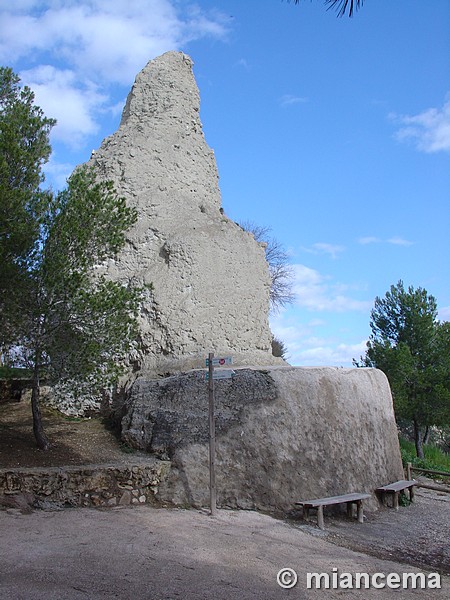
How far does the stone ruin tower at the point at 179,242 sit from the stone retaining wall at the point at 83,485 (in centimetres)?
247

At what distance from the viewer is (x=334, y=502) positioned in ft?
28.0

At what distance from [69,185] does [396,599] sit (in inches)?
283

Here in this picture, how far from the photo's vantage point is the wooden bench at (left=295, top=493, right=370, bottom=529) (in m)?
8.37

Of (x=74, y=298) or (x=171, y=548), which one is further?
(x=74, y=298)

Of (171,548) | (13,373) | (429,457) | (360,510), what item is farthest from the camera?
(429,457)

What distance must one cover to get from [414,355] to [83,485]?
1730 cm

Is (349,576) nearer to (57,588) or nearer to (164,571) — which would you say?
(164,571)

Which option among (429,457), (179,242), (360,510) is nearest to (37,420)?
(179,242)

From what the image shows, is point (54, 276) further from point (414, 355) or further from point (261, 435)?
point (414, 355)

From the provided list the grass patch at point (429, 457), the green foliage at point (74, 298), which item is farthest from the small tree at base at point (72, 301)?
the grass patch at point (429, 457)

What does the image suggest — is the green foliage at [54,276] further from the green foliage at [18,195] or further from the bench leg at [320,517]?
the bench leg at [320,517]

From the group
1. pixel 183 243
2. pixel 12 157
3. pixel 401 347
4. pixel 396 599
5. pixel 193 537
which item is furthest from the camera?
pixel 401 347

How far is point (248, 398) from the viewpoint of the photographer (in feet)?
31.3

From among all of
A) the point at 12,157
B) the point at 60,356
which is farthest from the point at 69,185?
the point at 60,356
